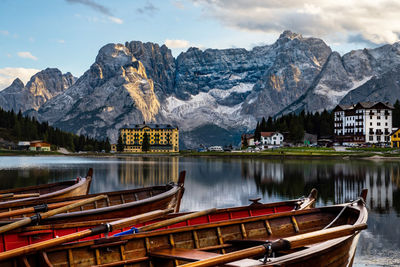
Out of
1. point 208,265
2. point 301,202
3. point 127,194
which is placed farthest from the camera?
point 127,194

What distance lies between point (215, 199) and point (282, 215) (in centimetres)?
3445

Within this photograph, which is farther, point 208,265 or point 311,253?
point 311,253

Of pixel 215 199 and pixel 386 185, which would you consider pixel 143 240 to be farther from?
pixel 386 185

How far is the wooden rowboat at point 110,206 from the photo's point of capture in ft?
70.6

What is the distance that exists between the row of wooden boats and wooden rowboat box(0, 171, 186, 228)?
0.28 ft

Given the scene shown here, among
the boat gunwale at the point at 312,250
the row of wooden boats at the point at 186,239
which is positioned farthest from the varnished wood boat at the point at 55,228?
the boat gunwale at the point at 312,250

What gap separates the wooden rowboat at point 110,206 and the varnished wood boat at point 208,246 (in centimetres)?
534

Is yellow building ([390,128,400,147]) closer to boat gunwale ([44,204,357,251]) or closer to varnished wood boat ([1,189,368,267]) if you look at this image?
boat gunwale ([44,204,357,251])

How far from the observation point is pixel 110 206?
83.5ft

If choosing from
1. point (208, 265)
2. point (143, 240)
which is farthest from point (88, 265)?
point (208, 265)

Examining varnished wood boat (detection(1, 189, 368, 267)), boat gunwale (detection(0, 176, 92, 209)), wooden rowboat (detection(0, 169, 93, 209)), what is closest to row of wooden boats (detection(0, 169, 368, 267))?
varnished wood boat (detection(1, 189, 368, 267))

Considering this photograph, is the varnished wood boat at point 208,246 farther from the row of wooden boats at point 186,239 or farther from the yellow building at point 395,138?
the yellow building at point 395,138

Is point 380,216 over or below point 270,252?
below

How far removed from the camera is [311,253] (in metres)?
14.1
